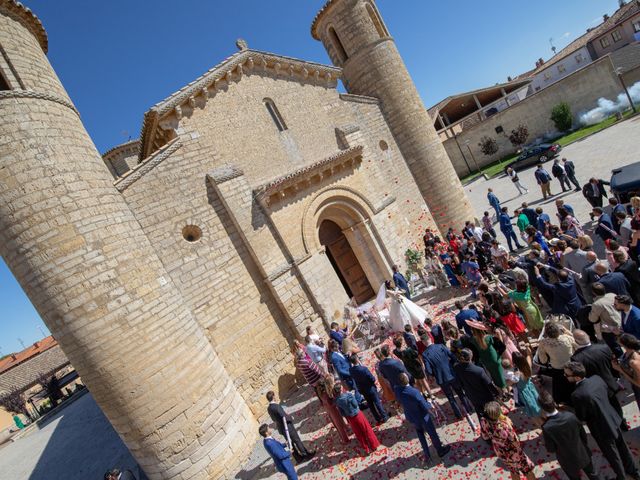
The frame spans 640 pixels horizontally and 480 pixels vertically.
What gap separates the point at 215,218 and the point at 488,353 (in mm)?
7755

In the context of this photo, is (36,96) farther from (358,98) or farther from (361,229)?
(358,98)

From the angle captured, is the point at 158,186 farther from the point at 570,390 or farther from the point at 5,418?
the point at 5,418

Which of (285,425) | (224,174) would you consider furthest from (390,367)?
(224,174)

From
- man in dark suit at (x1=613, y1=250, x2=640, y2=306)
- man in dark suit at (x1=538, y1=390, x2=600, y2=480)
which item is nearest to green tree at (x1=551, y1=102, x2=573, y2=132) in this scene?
man in dark suit at (x1=613, y1=250, x2=640, y2=306)

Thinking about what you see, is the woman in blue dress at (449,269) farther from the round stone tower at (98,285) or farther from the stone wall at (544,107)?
the stone wall at (544,107)

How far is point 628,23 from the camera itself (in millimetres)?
38844

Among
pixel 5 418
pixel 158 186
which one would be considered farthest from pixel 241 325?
pixel 5 418

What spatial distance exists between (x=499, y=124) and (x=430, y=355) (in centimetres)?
3262

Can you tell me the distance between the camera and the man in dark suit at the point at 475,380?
16.2ft

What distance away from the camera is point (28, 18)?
8.66 metres

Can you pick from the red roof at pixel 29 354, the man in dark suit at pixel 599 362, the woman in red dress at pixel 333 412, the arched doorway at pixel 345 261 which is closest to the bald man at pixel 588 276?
the man in dark suit at pixel 599 362

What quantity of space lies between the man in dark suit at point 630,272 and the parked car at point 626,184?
4581 mm

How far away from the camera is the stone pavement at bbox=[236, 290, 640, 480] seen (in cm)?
489

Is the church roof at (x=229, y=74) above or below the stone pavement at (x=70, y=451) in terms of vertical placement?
above
